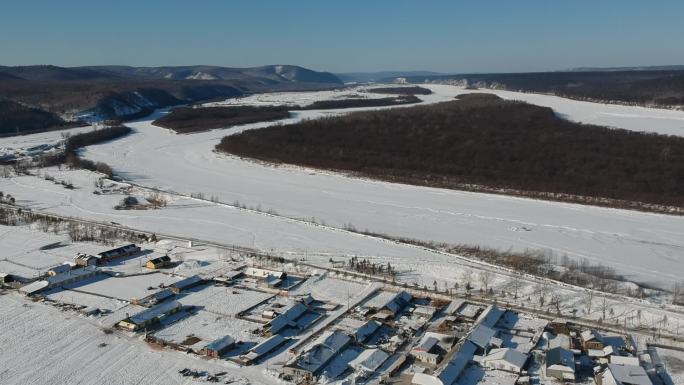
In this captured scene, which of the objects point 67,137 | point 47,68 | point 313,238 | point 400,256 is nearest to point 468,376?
point 400,256

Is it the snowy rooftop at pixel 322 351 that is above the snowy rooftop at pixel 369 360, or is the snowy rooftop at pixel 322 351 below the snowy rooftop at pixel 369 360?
above

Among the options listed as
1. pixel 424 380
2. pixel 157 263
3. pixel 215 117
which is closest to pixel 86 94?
pixel 215 117

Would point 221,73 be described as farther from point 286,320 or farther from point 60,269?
point 286,320

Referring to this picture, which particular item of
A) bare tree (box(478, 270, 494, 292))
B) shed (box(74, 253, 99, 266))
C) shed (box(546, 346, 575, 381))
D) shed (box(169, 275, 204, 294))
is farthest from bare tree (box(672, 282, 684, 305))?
shed (box(74, 253, 99, 266))

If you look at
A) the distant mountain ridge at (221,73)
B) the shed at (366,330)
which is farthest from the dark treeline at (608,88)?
the distant mountain ridge at (221,73)

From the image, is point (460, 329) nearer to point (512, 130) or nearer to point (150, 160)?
point (150, 160)

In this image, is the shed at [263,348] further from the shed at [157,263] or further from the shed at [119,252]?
the shed at [119,252]
